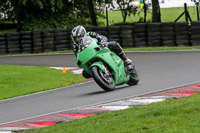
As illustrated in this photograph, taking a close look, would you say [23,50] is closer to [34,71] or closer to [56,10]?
[56,10]

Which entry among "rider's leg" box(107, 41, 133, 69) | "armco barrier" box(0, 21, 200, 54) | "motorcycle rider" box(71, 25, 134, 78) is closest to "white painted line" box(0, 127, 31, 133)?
"motorcycle rider" box(71, 25, 134, 78)

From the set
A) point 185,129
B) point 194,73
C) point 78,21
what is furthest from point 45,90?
point 78,21

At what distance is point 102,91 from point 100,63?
100 centimetres

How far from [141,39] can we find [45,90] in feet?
38.8

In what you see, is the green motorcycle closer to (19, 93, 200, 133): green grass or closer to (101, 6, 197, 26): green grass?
(19, 93, 200, 133): green grass

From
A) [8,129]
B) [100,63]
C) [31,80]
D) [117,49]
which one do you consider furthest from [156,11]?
[8,129]

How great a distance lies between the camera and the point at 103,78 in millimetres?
11430

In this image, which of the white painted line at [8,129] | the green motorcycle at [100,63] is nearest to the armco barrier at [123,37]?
the green motorcycle at [100,63]

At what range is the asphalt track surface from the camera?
10.5 meters

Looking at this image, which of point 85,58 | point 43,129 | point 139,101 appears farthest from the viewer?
point 85,58

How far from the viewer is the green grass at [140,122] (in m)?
6.16

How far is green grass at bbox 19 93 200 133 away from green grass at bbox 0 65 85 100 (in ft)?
19.8

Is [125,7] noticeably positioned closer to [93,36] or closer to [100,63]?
[93,36]

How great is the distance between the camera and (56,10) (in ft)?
115
